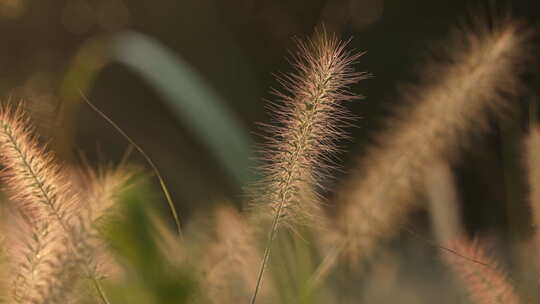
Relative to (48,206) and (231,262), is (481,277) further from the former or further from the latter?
(48,206)

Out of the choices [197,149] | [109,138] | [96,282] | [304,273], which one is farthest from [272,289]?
[197,149]

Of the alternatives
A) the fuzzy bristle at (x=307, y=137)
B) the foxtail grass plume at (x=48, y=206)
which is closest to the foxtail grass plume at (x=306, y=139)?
the fuzzy bristle at (x=307, y=137)

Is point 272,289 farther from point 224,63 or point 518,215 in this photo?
point 224,63

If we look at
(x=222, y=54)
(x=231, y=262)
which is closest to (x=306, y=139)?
(x=231, y=262)

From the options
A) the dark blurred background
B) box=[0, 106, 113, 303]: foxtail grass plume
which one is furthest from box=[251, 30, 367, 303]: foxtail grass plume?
the dark blurred background

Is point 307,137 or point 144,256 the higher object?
point 307,137

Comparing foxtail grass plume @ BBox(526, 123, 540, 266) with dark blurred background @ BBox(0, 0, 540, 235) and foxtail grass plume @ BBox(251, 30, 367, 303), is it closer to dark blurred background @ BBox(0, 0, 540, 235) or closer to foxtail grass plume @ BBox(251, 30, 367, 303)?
foxtail grass plume @ BBox(251, 30, 367, 303)
